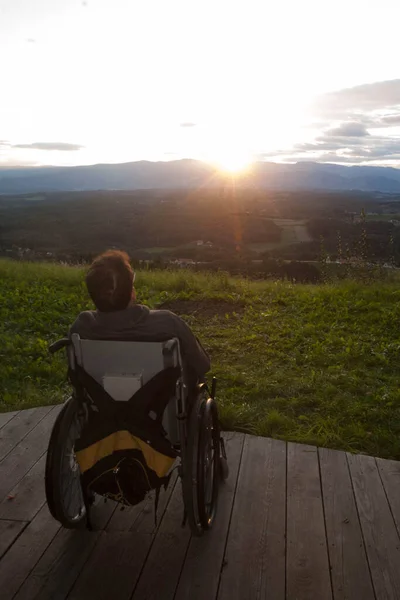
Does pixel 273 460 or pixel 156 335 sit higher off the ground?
pixel 156 335

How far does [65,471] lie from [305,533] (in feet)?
3.52

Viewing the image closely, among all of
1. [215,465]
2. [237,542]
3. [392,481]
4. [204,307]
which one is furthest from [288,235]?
[237,542]

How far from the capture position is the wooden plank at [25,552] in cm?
207

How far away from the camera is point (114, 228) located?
4597cm

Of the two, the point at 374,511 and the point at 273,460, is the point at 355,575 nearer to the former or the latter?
the point at 374,511

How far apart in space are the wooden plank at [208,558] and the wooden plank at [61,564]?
0.42m

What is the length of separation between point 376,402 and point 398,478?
3.81 feet

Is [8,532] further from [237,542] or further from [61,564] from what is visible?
[237,542]

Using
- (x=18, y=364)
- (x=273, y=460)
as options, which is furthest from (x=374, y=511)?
(x=18, y=364)

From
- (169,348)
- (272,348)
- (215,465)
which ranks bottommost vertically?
(272,348)

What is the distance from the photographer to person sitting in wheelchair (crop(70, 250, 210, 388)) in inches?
82.7

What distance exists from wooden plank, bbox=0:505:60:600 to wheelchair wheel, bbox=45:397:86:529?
141 millimetres

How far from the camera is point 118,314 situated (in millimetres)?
2164

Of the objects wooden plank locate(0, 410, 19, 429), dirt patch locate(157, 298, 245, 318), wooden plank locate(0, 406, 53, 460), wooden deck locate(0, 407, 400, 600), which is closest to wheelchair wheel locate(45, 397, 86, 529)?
wooden deck locate(0, 407, 400, 600)
